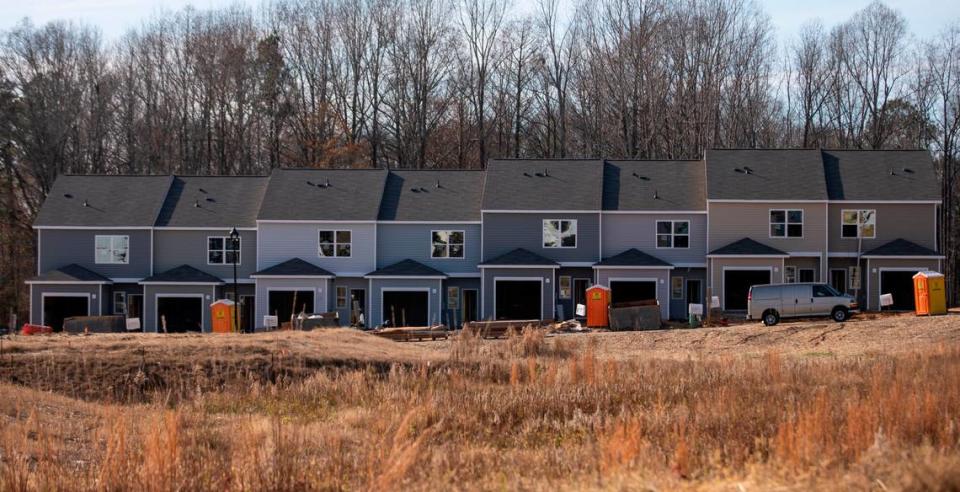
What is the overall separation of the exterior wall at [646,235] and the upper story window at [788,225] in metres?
3.23

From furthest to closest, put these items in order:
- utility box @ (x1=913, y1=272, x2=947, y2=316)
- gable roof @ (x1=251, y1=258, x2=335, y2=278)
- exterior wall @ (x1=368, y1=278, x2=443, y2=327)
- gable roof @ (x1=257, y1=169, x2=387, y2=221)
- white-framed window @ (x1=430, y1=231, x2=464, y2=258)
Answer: gable roof @ (x1=257, y1=169, x2=387, y2=221), white-framed window @ (x1=430, y1=231, x2=464, y2=258), exterior wall @ (x1=368, y1=278, x2=443, y2=327), gable roof @ (x1=251, y1=258, x2=335, y2=278), utility box @ (x1=913, y1=272, x2=947, y2=316)

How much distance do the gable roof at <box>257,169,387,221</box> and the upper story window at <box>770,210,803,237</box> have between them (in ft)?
62.1

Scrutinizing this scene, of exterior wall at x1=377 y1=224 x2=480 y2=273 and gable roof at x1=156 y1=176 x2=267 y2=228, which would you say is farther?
gable roof at x1=156 y1=176 x2=267 y2=228

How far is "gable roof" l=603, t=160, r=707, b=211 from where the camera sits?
163 ft

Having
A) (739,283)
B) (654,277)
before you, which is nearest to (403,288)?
(654,277)

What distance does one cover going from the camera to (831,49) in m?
72.9

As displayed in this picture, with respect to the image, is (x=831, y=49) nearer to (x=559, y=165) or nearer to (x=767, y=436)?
(x=559, y=165)

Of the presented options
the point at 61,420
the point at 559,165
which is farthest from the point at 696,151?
the point at 61,420

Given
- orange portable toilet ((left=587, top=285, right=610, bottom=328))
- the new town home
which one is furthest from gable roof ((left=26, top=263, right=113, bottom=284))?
orange portable toilet ((left=587, top=285, right=610, bottom=328))

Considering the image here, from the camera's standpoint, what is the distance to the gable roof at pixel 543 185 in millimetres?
49656

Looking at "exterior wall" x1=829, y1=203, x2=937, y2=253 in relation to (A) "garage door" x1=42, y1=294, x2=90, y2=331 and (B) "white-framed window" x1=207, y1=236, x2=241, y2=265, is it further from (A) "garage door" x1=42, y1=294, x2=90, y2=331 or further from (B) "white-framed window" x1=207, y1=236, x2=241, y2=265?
(A) "garage door" x1=42, y1=294, x2=90, y2=331

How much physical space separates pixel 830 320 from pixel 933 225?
11799mm

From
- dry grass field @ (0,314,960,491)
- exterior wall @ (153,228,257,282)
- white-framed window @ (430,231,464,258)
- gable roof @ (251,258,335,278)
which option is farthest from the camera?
exterior wall @ (153,228,257,282)

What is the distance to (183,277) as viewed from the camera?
49.4 metres
